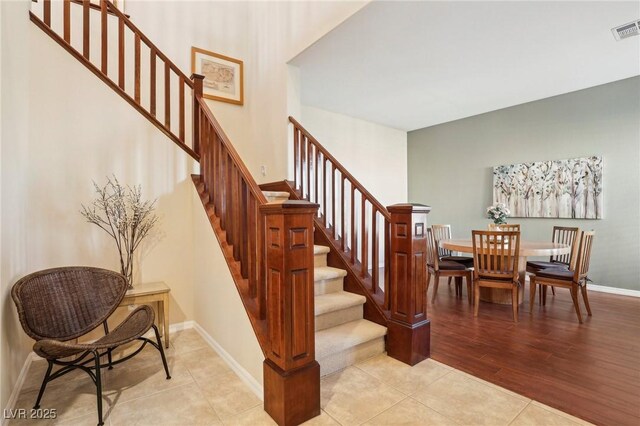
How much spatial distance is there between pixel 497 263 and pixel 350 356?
6.99 feet

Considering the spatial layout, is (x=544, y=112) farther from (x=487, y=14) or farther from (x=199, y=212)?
(x=199, y=212)

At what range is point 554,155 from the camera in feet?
15.9

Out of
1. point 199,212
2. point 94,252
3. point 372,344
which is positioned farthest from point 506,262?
point 94,252

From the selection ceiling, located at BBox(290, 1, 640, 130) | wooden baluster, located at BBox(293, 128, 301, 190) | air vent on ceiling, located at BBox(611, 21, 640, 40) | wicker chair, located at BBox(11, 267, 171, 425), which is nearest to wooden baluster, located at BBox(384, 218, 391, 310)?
wooden baluster, located at BBox(293, 128, 301, 190)

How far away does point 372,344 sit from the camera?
8.04 ft

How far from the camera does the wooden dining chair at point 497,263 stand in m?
3.27

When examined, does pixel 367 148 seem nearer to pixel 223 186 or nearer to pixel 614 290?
pixel 223 186

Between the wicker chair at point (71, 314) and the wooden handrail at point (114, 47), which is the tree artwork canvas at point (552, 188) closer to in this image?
the wooden handrail at point (114, 47)

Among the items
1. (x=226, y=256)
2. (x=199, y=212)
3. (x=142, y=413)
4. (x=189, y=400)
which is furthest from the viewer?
(x=199, y=212)

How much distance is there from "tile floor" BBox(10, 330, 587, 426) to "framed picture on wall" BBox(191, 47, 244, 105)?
127 inches

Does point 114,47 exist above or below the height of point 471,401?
above

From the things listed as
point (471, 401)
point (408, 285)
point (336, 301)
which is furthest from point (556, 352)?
point (336, 301)

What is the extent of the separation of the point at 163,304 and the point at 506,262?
137 inches

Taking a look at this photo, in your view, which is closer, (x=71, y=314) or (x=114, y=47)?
(x=71, y=314)
